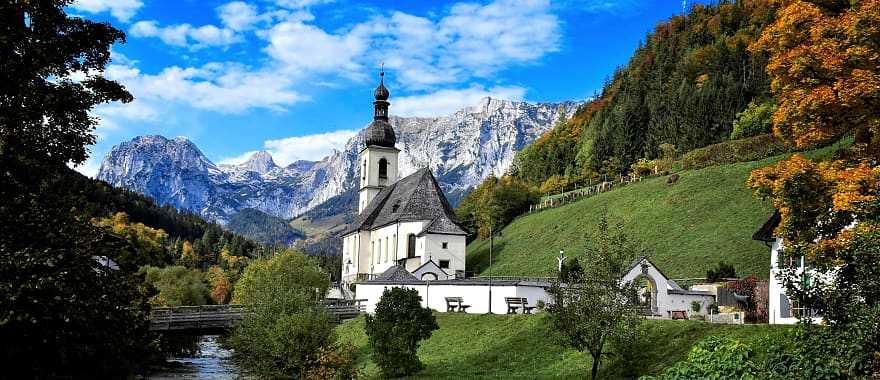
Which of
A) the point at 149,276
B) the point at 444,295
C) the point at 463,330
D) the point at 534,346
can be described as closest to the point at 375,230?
the point at 149,276

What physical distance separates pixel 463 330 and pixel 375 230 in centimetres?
4292

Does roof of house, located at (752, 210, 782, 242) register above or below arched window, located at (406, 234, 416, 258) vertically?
below

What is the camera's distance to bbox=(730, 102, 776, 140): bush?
79.8m

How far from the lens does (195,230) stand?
190 m

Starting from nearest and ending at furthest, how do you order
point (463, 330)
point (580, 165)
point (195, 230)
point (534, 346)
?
point (534, 346) → point (463, 330) → point (580, 165) → point (195, 230)

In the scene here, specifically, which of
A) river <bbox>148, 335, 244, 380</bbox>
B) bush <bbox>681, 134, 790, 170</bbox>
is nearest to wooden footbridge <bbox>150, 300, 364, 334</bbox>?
river <bbox>148, 335, 244, 380</bbox>

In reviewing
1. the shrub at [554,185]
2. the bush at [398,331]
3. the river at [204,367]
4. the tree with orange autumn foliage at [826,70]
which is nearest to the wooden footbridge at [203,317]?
the river at [204,367]

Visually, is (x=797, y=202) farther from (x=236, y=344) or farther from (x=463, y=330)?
(x=236, y=344)

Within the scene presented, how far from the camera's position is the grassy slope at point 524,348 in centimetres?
2373

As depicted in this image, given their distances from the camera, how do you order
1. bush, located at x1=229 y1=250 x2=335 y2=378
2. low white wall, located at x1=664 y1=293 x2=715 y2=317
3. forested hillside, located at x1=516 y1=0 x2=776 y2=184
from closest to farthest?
bush, located at x1=229 y1=250 x2=335 y2=378 < low white wall, located at x1=664 y1=293 x2=715 y2=317 < forested hillside, located at x1=516 y1=0 x2=776 y2=184

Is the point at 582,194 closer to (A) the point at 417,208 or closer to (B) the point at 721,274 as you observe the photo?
(A) the point at 417,208

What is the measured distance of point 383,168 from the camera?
9106 cm

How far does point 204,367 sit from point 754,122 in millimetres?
60662

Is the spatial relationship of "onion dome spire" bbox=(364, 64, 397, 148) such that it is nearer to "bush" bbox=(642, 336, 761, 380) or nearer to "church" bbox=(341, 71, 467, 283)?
"church" bbox=(341, 71, 467, 283)
